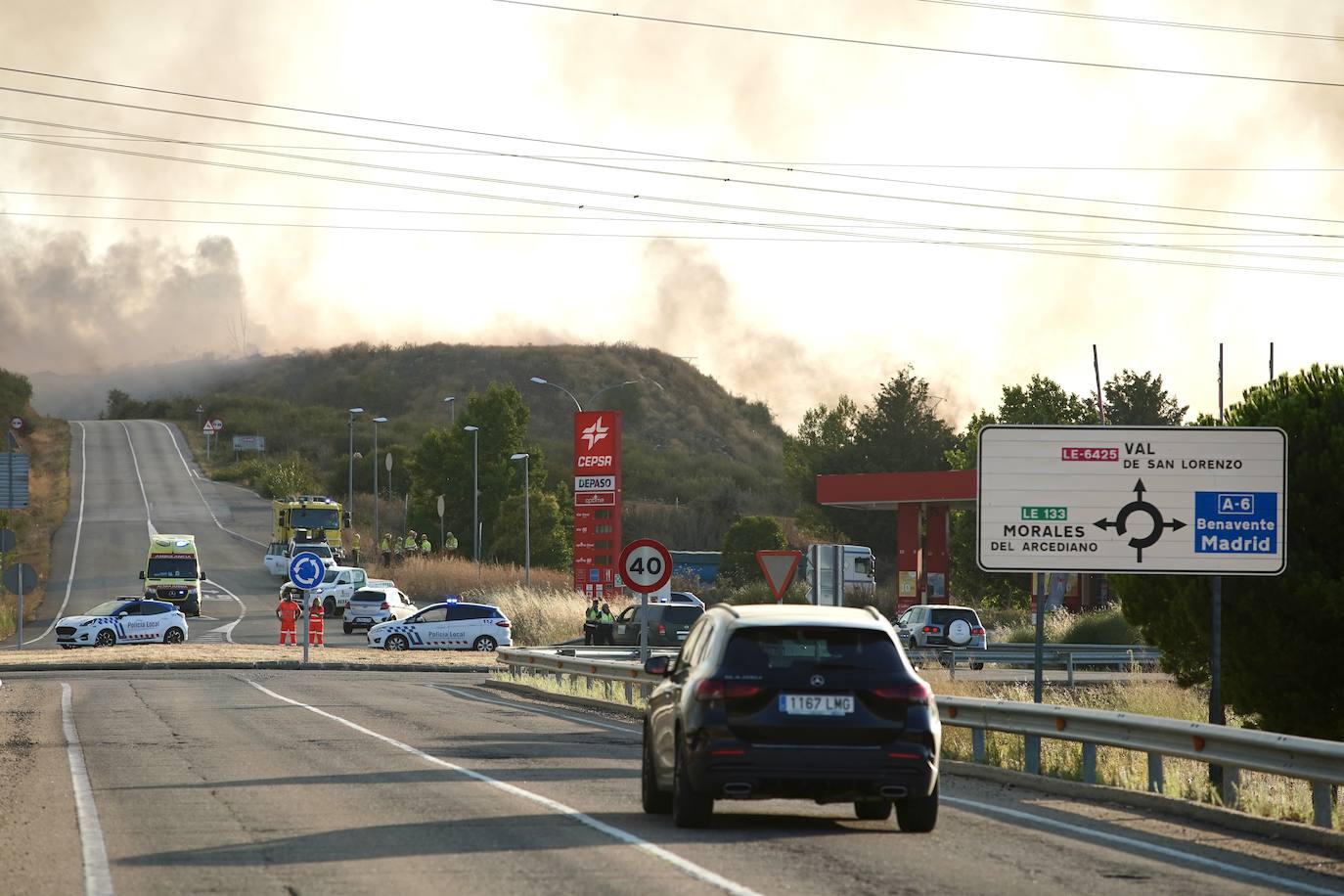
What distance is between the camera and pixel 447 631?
4997 centimetres

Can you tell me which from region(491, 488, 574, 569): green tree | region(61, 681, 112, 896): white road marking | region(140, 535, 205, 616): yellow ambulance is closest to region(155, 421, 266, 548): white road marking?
region(491, 488, 574, 569): green tree

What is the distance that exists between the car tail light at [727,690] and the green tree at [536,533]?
7734 cm

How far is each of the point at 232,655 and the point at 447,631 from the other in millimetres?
7913

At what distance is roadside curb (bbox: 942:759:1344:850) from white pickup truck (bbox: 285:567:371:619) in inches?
1941

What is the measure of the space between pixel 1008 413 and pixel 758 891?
261 ft

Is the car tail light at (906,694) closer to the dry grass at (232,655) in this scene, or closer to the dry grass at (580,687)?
the dry grass at (580,687)

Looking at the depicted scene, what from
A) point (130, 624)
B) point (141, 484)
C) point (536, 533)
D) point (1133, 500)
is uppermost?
point (141, 484)

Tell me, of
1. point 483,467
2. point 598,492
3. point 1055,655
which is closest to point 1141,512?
point 1055,655

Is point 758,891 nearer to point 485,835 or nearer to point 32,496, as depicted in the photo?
point 485,835

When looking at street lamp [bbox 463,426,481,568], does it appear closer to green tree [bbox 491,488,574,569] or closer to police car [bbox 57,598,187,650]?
green tree [bbox 491,488,574,569]

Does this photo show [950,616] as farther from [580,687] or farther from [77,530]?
[77,530]

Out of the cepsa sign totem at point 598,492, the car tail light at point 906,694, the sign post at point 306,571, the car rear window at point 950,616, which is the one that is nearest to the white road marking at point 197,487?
the cepsa sign totem at point 598,492

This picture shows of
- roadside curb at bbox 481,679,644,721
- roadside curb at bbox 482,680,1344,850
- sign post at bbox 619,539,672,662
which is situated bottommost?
roadside curb at bbox 481,679,644,721

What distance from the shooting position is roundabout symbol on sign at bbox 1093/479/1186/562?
1872cm
